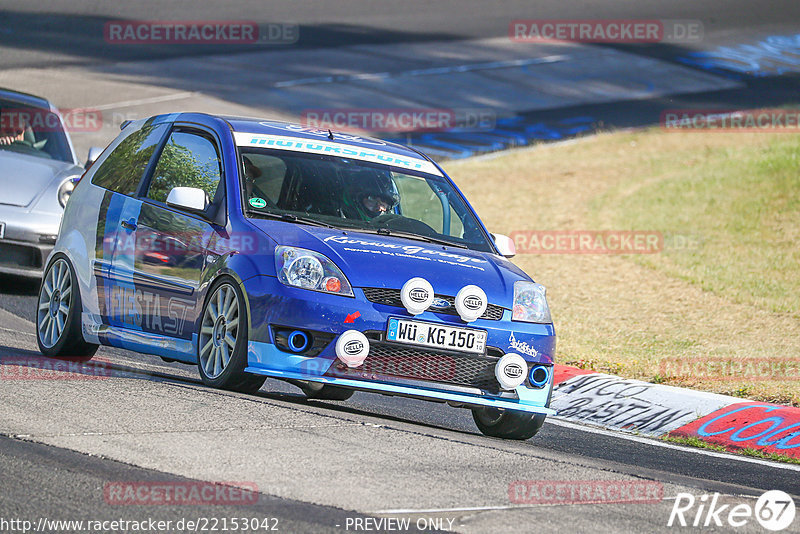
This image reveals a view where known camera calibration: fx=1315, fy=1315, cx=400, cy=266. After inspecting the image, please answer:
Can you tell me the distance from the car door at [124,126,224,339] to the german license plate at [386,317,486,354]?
124cm

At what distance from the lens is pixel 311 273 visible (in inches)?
279

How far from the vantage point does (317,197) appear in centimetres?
798

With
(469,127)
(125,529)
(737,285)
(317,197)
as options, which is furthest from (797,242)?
(125,529)

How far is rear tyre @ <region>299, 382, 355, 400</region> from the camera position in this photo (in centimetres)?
760

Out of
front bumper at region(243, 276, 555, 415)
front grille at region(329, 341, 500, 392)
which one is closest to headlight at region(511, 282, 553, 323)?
front bumper at region(243, 276, 555, 415)

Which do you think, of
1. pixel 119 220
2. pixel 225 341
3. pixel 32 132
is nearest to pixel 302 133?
pixel 119 220

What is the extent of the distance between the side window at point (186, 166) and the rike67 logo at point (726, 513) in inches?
141

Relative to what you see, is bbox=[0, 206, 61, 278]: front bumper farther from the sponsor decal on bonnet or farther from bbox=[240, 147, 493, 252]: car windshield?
bbox=[240, 147, 493, 252]: car windshield

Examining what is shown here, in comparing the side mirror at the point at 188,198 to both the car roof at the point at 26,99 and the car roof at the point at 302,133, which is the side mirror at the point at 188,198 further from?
the car roof at the point at 26,99

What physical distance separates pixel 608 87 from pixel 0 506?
26041mm

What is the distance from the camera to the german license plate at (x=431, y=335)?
23.1 ft

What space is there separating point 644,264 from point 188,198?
32.7 feet

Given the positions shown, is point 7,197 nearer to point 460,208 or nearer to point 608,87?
point 460,208

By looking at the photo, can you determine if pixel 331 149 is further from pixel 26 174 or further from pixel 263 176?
pixel 26 174
